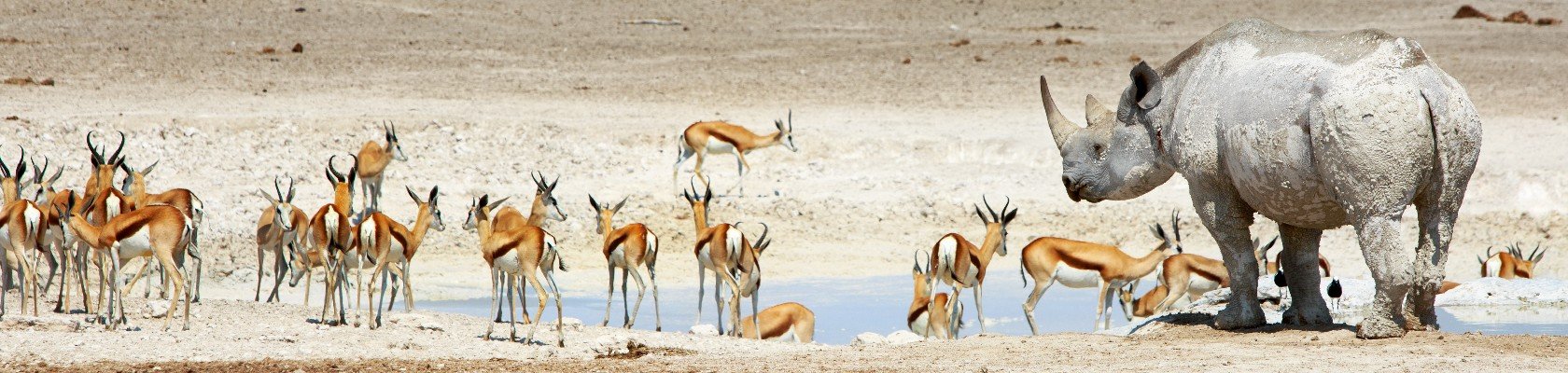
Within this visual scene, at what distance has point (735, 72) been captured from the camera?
33000 millimetres

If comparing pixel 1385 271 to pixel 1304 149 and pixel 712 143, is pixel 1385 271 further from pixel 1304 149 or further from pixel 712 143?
pixel 712 143

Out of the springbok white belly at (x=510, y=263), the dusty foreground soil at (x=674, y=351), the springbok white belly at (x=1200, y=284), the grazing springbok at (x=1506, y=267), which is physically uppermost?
the springbok white belly at (x=510, y=263)

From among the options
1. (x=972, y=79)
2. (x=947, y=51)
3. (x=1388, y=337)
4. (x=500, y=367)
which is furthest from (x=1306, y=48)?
(x=947, y=51)

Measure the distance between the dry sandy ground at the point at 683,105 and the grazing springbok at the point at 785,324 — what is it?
394cm

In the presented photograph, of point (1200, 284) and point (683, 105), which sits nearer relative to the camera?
point (1200, 284)

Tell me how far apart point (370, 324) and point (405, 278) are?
169 centimetres

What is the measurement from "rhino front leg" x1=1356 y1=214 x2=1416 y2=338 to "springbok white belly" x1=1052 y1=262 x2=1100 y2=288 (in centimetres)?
591

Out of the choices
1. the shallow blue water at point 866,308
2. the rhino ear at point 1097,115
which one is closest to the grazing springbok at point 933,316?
the shallow blue water at point 866,308

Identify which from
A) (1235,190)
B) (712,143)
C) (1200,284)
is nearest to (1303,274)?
(1235,190)

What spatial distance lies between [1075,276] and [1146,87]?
17.7 feet

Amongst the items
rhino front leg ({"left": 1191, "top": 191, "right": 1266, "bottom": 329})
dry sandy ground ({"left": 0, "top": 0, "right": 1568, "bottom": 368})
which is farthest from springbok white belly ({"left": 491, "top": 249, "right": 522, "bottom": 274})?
rhino front leg ({"left": 1191, "top": 191, "right": 1266, "bottom": 329})

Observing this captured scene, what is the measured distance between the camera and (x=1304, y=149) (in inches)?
344

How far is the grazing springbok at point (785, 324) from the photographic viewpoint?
45.5ft

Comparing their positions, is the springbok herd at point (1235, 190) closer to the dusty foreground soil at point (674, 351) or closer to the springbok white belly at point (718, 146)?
the dusty foreground soil at point (674, 351)
